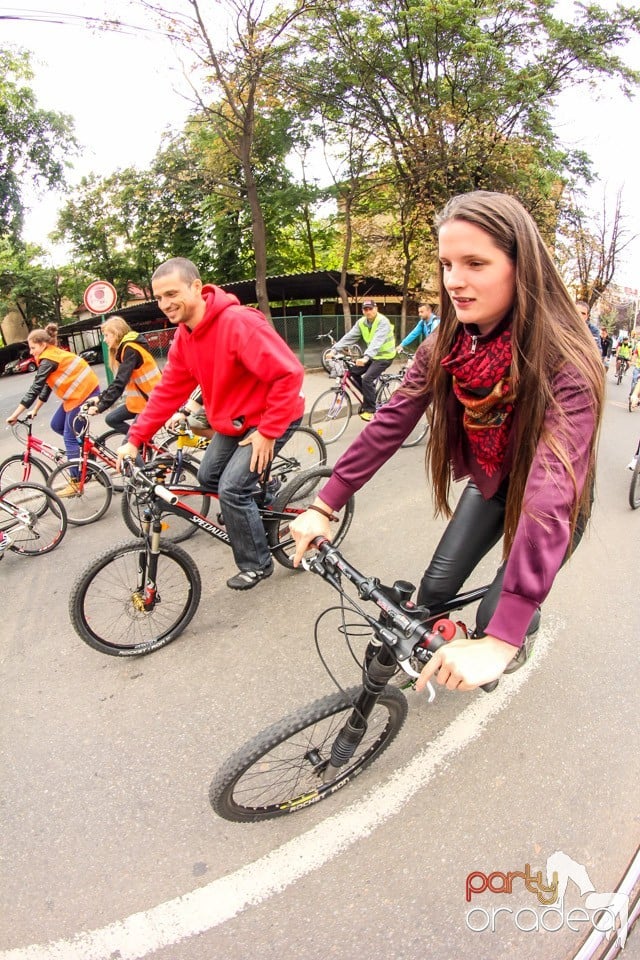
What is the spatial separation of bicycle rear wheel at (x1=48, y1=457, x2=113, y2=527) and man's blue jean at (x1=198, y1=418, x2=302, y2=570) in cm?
207

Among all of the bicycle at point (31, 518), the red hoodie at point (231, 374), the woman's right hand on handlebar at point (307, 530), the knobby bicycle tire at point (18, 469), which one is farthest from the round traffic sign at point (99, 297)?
the woman's right hand on handlebar at point (307, 530)

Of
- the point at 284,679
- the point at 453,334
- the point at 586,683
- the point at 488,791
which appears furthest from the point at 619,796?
the point at 453,334

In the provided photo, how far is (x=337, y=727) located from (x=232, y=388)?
2167mm

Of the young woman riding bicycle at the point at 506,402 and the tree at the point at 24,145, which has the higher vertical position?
the tree at the point at 24,145

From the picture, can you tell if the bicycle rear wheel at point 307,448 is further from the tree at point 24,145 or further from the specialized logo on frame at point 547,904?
the tree at point 24,145

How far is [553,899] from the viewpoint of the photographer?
1940mm

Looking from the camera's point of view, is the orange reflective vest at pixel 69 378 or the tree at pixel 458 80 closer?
the orange reflective vest at pixel 69 378

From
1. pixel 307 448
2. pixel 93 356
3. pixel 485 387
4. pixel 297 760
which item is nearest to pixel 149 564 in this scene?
pixel 297 760

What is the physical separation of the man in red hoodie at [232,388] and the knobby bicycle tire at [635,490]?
12.3 feet

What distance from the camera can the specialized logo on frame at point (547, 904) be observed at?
1.86 meters

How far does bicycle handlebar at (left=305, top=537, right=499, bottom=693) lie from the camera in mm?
1594

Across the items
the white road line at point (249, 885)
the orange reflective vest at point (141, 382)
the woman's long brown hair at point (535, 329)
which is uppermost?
the woman's long brown hair at point (535, 329)

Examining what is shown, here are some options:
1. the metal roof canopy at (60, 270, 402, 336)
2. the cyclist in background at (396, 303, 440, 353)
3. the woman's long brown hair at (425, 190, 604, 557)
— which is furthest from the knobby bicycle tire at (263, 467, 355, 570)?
the metal roof canopy at (60, 270, 402, 336)

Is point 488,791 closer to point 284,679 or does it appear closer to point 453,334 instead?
point 284,679
